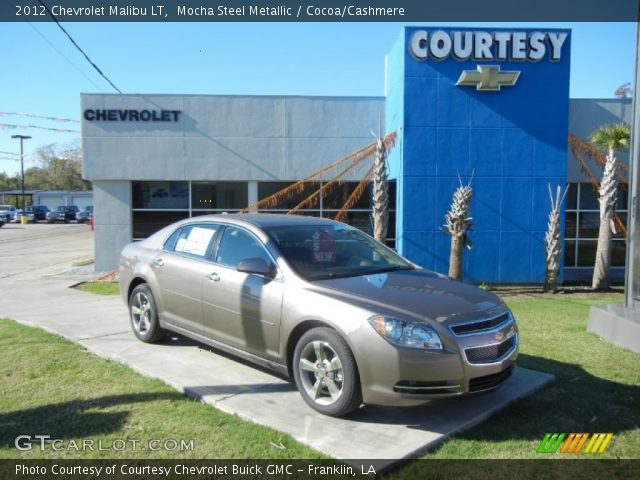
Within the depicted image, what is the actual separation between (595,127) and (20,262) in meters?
18.6

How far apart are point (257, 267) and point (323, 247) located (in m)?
0.77

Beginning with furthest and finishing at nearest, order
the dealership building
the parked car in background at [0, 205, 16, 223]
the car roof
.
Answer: the parked car in background at [0, 205, 16, 223], the dealership building, the car roof

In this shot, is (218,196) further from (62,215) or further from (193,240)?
(62,215)

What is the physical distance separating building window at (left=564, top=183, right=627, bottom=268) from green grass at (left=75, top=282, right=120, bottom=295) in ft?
38.6

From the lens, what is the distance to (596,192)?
48.8 ft

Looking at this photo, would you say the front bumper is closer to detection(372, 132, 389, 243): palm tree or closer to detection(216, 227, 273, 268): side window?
detection(216, 227, 273, 268): side window

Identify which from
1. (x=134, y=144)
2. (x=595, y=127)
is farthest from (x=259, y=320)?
(x=595, y=127)

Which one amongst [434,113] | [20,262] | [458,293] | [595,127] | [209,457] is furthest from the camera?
[20,262]

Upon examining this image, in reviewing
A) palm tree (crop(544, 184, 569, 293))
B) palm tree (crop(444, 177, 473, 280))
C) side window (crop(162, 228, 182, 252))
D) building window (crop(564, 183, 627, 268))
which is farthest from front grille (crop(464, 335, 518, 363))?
building window (crop(564, 183, 627, 268))

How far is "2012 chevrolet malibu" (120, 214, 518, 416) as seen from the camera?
3.86 meters

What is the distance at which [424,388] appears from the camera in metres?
3.84

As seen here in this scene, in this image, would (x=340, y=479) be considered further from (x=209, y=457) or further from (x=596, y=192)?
(x=596, y=192)

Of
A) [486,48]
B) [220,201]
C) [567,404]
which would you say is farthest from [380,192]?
[567,404]

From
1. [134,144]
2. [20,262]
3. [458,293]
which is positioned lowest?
[20,262]
